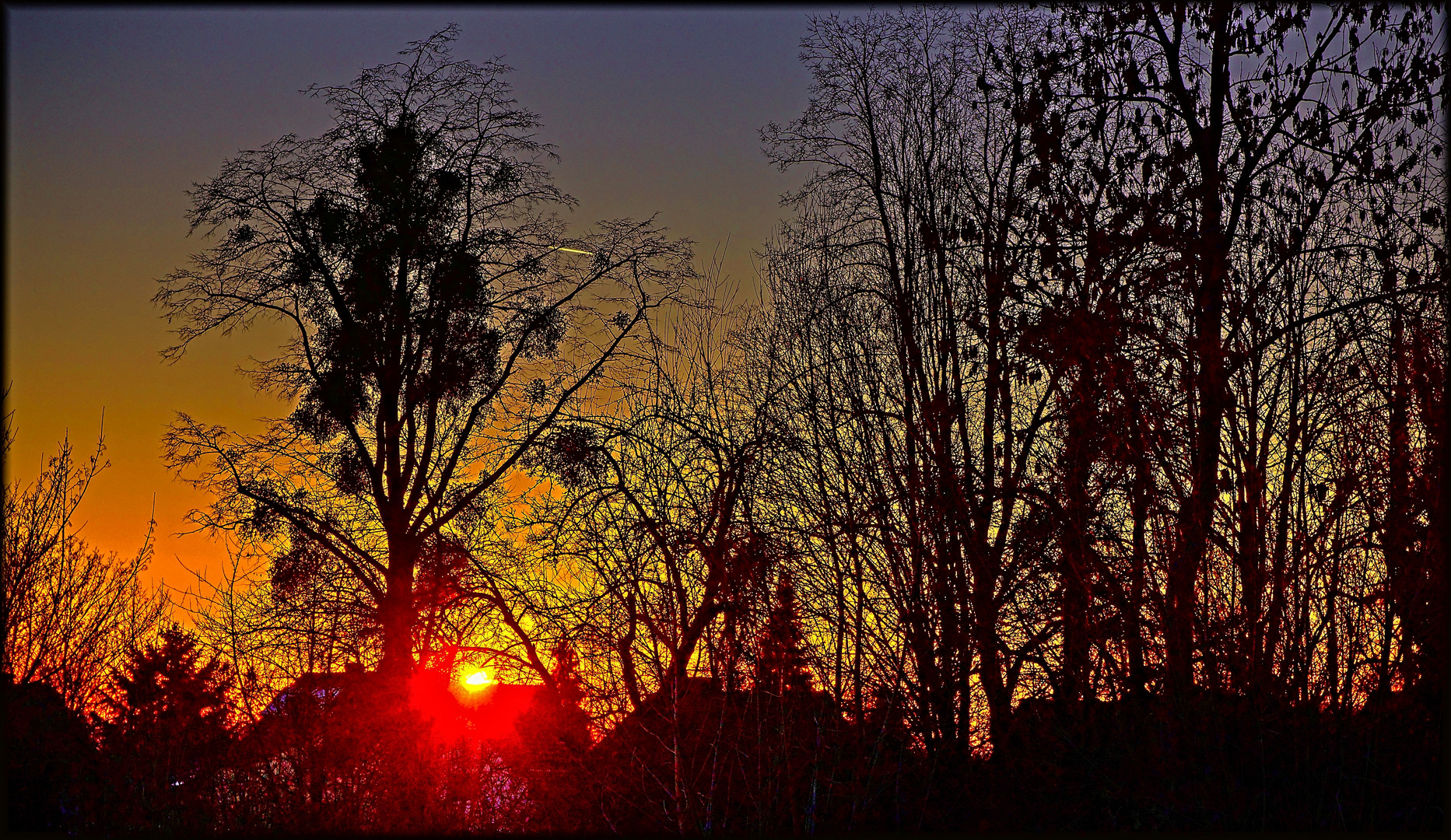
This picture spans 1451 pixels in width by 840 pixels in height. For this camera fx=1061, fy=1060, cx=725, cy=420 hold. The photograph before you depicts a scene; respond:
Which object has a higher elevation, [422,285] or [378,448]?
[422,285]

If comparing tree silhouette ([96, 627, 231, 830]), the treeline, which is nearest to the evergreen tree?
the treeline

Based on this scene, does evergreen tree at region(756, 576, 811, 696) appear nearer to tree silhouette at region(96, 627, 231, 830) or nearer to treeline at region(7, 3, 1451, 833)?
treeline at region(7, 3, 1451, 833)

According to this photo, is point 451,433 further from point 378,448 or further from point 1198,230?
point 1198,230

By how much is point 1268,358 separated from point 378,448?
12.7m

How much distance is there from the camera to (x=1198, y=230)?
30.6 feet

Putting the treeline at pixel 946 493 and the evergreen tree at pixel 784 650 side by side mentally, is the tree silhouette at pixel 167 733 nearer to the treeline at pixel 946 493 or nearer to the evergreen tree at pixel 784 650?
the treeline at pixel 946 493

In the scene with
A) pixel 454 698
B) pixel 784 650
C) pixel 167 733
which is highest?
pixel 784 650

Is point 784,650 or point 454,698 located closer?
point 784,650

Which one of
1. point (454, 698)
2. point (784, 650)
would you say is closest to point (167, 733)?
point (454, 698)

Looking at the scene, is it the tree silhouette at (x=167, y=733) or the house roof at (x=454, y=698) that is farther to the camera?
the house roof at (x=454, y=698)

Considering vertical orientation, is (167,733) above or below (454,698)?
below

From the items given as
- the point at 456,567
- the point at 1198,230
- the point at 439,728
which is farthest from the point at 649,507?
the point at 1198,230

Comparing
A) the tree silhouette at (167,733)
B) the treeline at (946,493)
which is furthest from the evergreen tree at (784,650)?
the tree silhouette at (167,733)

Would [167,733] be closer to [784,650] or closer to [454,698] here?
[454,698]
